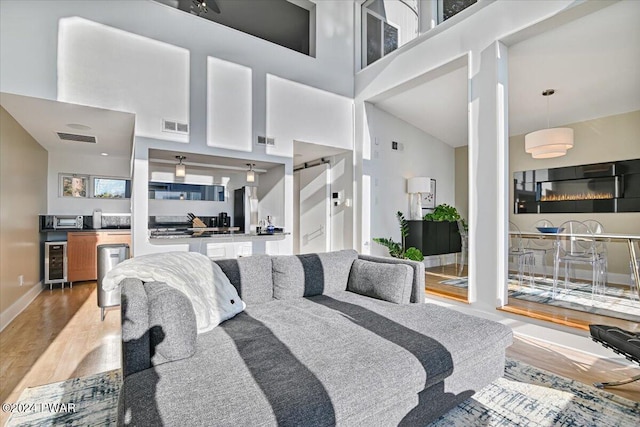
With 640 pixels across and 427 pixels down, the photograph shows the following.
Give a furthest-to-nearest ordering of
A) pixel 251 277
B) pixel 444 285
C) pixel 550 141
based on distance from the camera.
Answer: pixel 444 285 → pixel 550 141 → pixel 251 277

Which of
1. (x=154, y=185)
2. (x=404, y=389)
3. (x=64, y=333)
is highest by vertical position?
(x=154, y=185)

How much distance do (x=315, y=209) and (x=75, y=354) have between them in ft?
14.0

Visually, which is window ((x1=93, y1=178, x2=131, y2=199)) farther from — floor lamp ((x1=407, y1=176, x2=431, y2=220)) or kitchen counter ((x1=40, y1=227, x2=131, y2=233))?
floor lamp ((x1=407, y1=176, x2=431, y2=220))

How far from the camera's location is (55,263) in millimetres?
4910

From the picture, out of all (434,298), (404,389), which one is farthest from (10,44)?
(434,298)

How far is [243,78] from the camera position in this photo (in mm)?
4352

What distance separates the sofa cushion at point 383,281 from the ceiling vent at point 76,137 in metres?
4.31

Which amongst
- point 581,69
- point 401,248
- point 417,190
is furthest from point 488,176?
point 417,190

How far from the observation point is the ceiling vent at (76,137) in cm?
438

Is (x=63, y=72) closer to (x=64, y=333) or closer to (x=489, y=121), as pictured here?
(x=64, y=333)

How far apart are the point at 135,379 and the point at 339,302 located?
1.49 m

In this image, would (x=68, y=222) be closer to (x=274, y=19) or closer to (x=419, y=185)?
(x=274, y=19)

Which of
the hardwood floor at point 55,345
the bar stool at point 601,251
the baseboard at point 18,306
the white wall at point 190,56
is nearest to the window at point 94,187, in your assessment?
the baseboard at point 18,306

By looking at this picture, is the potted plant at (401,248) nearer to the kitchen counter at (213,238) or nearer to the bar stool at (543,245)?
the kitchen counter at (213,238)
